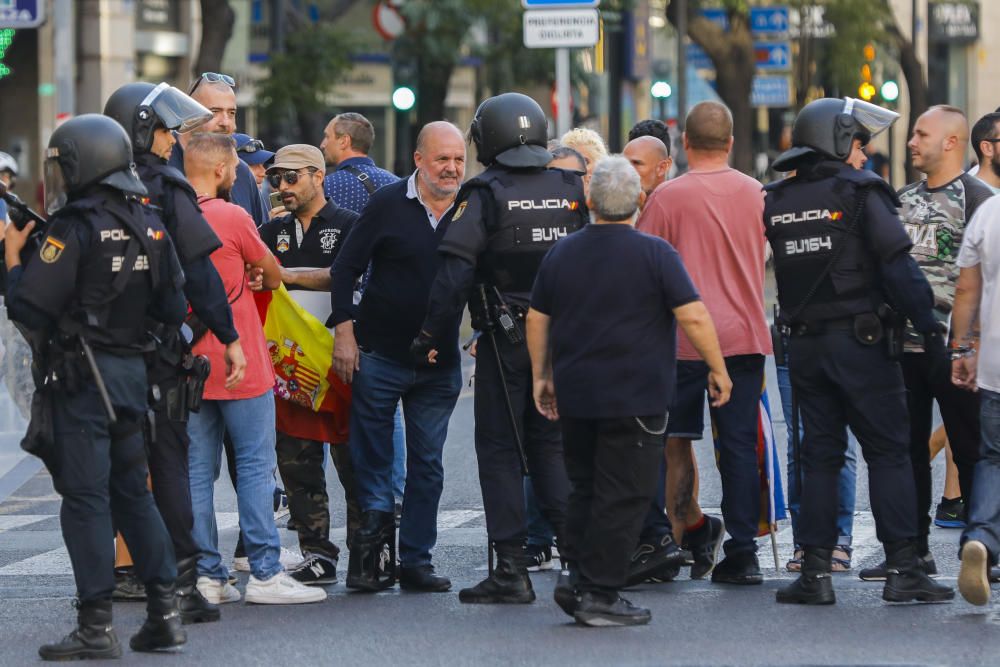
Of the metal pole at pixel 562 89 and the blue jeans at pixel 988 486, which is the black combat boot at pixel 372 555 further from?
the metal pole at pixel 562 89

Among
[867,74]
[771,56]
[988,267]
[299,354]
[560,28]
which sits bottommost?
[299,354]

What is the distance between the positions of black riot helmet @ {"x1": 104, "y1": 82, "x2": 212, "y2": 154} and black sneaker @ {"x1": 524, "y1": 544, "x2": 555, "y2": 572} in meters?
2.42

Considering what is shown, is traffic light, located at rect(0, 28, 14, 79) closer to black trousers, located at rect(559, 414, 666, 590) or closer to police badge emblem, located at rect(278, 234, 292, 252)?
police badge emblem, located at rect(278, 234, 292, 252)

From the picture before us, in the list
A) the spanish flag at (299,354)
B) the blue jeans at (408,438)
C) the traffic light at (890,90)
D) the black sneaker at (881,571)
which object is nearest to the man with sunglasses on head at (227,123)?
the spanish flag at (299,354)

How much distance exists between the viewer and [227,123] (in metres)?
9.25

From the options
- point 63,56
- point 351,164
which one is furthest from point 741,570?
point 63,56

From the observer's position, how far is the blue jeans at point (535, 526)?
28.8 ft

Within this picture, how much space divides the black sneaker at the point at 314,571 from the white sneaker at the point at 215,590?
1.38ft

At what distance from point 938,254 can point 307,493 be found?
2.80 m

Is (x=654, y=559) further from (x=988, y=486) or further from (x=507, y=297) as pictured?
(x=988, y=486)

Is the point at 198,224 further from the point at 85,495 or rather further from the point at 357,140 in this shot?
the point at 357,140

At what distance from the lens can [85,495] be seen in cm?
680

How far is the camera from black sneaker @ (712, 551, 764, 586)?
26.7 ft

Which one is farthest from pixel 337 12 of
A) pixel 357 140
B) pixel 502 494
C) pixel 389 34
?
pixel 502 494
